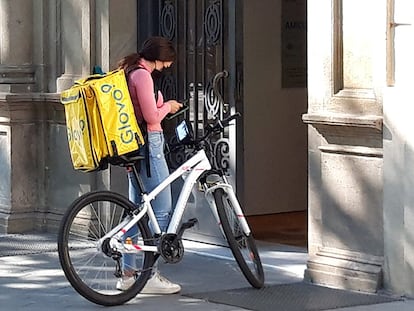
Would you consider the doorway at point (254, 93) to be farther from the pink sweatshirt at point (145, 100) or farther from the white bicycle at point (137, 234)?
the pink sweatshirt at point (145, 100)

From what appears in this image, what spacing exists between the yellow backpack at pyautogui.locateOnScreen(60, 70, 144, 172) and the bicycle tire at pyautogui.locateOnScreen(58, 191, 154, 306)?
26cm

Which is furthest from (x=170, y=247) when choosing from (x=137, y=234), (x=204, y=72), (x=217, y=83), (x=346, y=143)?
(x=204, y=72)

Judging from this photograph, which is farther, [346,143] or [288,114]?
[288,114]

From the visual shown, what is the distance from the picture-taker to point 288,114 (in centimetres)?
1235

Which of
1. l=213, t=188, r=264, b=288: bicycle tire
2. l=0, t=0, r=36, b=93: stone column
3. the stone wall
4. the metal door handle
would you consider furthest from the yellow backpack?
l=0, t=0, r=36, b=93: stone column

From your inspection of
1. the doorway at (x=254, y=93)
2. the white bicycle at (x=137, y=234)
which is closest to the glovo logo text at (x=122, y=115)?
the white bicycle at (x=137, y=234)

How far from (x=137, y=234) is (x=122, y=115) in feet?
2.60

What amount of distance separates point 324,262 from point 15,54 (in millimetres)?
4209

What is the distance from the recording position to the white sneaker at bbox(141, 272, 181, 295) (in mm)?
8305

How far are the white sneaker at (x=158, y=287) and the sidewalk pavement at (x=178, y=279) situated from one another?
0.19 feet

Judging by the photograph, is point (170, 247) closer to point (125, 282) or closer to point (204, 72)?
point (125, 282)

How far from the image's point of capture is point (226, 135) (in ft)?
33.3

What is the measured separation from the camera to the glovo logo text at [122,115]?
7.87 meters

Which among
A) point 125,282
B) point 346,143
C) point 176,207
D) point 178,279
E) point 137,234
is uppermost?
point 346,143
